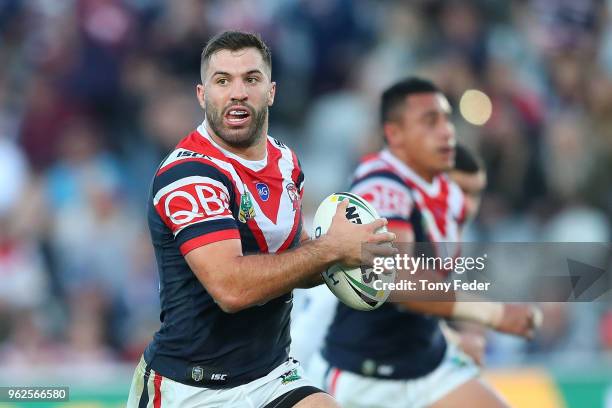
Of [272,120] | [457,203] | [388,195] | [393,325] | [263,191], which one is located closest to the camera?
[263,191]

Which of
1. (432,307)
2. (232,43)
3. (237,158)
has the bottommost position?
(432,307)

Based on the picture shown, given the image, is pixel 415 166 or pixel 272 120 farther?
pixel 272 120

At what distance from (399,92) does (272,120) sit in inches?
200

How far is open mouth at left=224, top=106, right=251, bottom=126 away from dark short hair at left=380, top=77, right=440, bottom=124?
7.23ft

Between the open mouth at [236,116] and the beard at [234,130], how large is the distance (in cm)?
2

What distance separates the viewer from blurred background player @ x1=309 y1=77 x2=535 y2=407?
673 cm

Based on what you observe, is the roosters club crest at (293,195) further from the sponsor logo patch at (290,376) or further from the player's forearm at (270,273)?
the sponsor logo patch at (290,376)

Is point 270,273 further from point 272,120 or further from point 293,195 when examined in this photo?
point 272,120

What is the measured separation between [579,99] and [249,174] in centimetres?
784

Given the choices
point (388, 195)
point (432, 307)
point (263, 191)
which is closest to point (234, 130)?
point (263, 191)

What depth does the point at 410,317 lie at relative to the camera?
700 cm

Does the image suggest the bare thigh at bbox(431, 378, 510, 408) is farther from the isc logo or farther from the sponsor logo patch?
the isc logo

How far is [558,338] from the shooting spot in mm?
10812

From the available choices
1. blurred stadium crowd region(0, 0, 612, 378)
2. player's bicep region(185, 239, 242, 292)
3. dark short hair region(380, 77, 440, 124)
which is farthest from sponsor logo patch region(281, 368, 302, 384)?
blurred stadium crowd region(0, 0, 612, 378)
